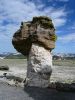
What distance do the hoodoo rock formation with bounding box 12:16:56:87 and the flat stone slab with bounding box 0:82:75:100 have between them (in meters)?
1.83

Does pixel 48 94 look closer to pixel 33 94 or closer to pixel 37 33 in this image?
pixel 33 94

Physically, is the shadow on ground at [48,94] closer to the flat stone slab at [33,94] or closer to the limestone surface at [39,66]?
the flat stone slab at [33,94]

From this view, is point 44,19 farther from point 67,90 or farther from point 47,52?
point 67,90

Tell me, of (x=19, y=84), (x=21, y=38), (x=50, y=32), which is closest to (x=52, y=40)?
(x=50, y=32)

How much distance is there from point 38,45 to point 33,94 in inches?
247

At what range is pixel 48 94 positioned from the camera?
20.9m

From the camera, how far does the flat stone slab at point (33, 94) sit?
64.0 ft

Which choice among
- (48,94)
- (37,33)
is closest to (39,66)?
(37,33)

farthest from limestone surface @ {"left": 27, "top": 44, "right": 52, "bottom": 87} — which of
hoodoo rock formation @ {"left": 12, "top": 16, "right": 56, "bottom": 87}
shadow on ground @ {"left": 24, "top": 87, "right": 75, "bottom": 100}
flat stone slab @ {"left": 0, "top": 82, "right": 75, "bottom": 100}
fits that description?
shadow on ground @ {"left": 24, "top": 87, "right": 75, "bottom": 100}

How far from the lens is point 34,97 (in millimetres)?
19578

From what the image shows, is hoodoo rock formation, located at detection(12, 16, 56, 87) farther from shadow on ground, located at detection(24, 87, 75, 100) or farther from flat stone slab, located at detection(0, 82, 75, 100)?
shadow on ground, located at detection(24, 87, 75, 100)

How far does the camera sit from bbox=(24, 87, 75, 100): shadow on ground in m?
19.5

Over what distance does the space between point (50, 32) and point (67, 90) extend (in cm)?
582

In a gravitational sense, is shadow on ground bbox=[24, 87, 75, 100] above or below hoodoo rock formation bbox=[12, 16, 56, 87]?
below
